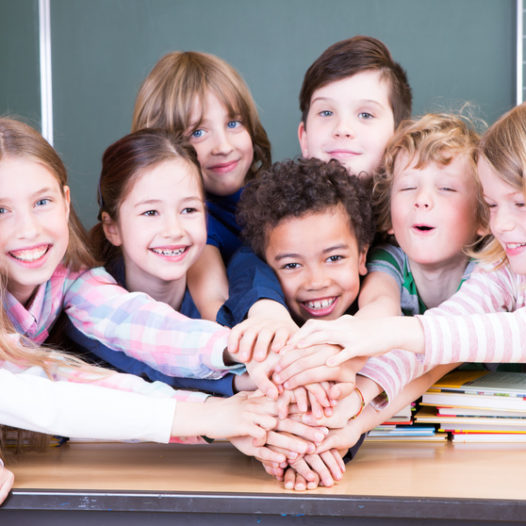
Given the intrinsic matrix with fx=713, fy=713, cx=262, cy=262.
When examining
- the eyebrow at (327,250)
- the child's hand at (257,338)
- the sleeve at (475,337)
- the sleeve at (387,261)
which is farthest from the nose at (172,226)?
the sleeve at (475,337)

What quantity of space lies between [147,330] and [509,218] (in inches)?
25.9

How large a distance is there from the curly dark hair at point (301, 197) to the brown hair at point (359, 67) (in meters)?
0.30

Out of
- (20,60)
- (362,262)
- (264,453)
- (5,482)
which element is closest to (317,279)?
(362,262)

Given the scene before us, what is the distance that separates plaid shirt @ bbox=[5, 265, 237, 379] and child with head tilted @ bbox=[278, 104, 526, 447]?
20 centimetres

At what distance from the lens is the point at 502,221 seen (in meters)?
1.24

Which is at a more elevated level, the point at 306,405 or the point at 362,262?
the point at 362,262

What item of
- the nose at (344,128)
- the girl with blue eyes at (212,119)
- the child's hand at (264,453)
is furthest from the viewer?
the girl with blue eyes at (212,119)

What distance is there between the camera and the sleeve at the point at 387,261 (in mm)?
1536

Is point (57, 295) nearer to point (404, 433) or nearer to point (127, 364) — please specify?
point (127, 364)

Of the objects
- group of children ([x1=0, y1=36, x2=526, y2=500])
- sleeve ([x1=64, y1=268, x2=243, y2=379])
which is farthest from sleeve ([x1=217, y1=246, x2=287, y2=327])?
sleeve ([x1=64, y1=268, x2=243, y2=379])

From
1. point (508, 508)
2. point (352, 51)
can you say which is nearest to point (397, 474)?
point (508, 508)

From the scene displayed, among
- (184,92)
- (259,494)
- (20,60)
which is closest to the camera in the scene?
(259,494)

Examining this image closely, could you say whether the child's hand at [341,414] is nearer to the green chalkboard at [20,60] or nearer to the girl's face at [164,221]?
the girl's face at [164,221]

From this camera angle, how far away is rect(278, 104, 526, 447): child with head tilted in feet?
3.57
